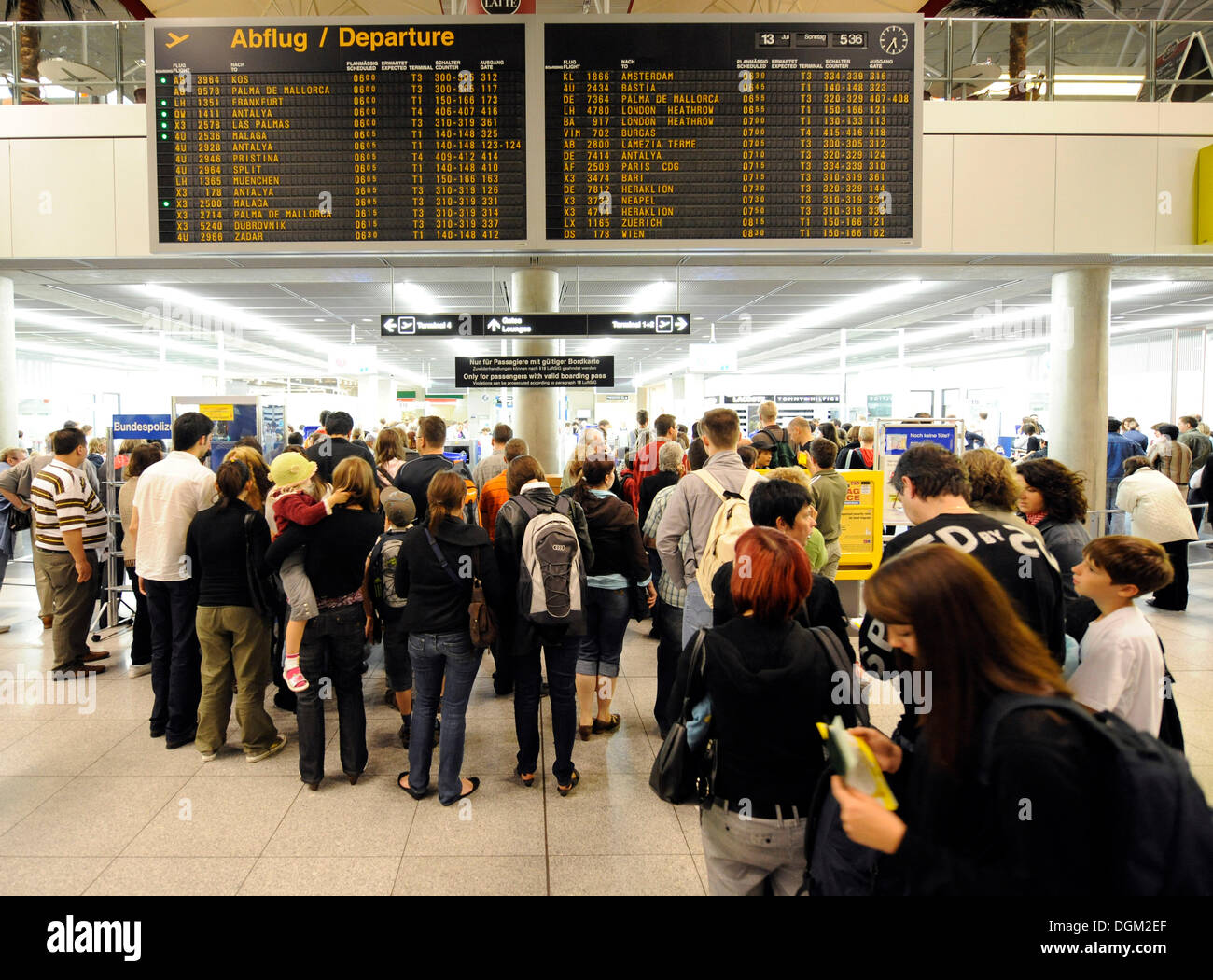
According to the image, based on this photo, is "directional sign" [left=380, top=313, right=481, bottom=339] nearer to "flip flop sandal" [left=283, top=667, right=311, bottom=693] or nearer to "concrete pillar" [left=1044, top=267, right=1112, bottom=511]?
"flip flop sandal" [left=283, top=667, right=311, bottom=693]

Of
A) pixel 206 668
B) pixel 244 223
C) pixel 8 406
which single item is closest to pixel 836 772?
pixel 206 668

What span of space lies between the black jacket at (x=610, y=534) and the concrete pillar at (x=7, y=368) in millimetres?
7927

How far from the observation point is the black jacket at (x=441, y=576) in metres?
3.40

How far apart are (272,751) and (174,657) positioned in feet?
2.75

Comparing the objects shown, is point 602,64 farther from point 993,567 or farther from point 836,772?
point 836,772

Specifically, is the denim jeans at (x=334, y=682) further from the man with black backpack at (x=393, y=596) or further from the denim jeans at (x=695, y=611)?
the denim jeans at (x=695, y=611)

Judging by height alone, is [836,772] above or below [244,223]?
below

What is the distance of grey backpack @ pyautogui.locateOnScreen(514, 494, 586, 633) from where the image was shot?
11.5 feet

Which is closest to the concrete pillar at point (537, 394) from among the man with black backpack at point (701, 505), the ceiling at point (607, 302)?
the ceiling at point (607, 302)

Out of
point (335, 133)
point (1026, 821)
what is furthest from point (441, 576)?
point (335, 133)

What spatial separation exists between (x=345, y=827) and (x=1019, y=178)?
25.7 feet

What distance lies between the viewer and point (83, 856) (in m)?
3.07

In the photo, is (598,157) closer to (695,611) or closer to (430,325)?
(430,325)

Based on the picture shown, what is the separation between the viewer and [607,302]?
1381 cm
